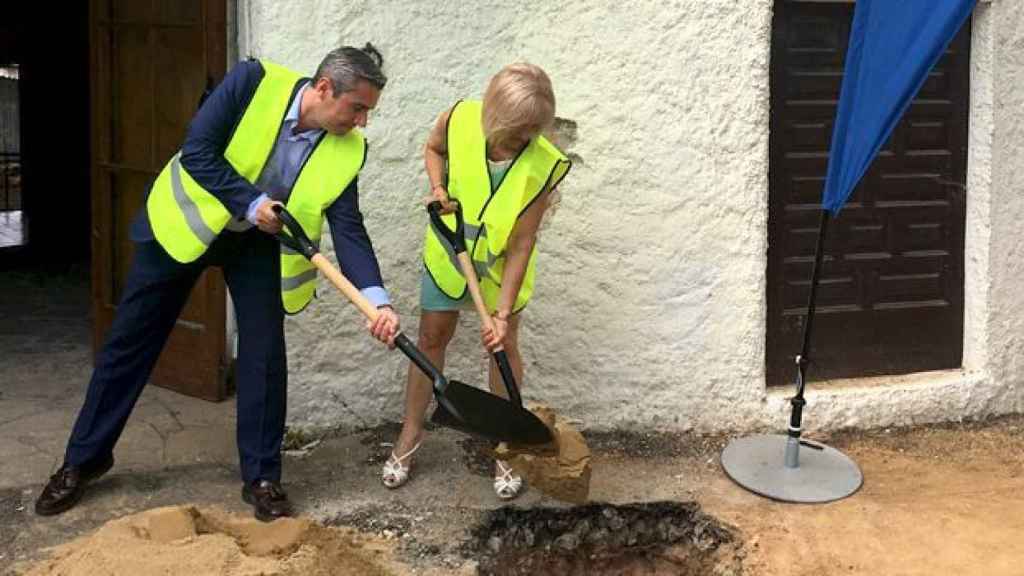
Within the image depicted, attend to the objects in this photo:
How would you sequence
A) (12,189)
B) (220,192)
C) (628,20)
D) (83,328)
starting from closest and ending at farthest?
1. (220,192)
2. (628,20)
3. (83,328)
4. (12,189)

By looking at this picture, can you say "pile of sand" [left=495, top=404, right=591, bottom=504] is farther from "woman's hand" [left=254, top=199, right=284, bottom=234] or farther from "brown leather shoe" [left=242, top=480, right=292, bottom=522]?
"woman's hand" [left=254, top=199, right=284, bottom=234]

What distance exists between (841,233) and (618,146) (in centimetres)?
119

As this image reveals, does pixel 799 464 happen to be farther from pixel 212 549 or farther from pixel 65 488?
pixel 65 488

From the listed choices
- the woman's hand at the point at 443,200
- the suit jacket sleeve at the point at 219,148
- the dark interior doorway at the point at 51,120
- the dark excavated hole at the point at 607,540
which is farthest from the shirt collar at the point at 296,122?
the dark interior doorway at the point at 51,120

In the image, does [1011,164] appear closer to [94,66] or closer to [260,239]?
[260,239]

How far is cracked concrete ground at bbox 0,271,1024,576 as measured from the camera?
13.3 feet

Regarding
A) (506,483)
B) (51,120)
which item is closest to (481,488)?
(506,483)

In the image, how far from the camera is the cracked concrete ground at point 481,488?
4.06 metres

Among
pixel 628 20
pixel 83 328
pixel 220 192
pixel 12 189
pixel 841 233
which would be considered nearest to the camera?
pixel 220 192

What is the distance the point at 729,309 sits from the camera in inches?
201

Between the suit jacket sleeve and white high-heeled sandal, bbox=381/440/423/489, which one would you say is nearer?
the suit jacket sleeve

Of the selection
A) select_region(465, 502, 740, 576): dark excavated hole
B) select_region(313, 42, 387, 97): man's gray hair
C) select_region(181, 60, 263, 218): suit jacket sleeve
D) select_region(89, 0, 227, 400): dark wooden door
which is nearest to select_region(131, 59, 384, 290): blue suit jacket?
select_region(181, 60, 263, 218): suit jacket sleeve

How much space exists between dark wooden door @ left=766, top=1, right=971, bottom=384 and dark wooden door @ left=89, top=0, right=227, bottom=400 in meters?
2.52

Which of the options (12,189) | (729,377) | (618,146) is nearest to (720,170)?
(618,146)
